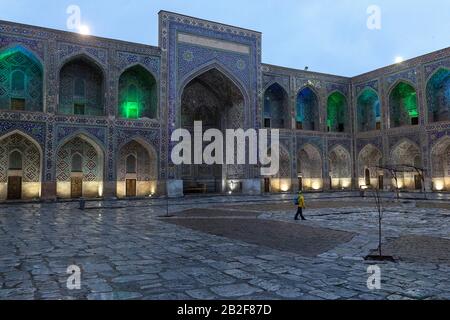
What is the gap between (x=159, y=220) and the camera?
1089cm

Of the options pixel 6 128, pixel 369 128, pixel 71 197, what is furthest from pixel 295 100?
pixel 6 128

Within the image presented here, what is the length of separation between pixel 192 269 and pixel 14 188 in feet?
59.8

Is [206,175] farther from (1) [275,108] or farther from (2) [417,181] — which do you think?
(2) [417,181]

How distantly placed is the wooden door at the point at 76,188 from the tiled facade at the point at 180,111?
57mm

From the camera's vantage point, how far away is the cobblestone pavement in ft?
12.4

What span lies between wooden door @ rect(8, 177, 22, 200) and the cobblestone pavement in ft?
43.6

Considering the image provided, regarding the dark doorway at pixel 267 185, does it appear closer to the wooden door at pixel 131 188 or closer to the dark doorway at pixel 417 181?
the wooden door at pixel 131 188

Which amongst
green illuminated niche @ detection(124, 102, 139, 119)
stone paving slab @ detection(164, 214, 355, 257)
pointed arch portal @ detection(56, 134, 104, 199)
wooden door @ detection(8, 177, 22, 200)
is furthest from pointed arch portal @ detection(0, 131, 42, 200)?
stone paving slab @ detection(164, 214, 355, 257)

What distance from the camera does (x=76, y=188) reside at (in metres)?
21.4

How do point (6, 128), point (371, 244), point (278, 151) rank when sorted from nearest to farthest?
point (371, 244)
point (6, 128)
point (278, 151)

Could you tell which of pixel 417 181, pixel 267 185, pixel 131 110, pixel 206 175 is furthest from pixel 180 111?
pixel 417 181

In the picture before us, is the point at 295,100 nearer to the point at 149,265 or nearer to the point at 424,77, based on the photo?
the point at 424,77

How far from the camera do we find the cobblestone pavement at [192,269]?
3771 millimetres

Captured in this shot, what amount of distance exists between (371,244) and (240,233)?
2725mm
